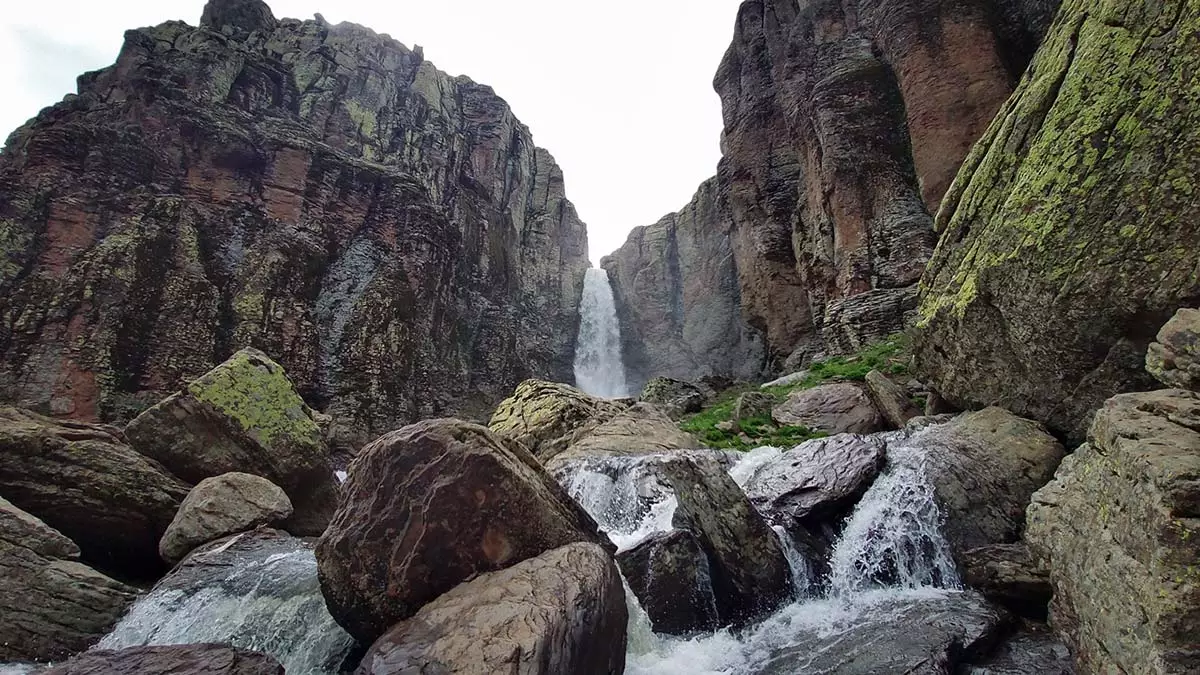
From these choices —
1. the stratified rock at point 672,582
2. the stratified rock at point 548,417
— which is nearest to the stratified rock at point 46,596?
the stratified rock at point 672,582

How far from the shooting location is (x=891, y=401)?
53.0ft

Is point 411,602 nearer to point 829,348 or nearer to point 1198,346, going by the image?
point 1198,346

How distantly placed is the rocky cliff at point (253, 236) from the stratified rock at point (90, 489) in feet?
66.0

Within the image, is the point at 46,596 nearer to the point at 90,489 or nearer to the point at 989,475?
the point at 90,489

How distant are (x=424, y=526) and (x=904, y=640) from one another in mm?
6212

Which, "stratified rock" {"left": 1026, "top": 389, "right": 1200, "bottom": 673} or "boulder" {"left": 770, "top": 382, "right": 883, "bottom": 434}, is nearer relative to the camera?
"stratified rock" {"left": 1026, "top": 389, "right": 1200, "bottom": 673}

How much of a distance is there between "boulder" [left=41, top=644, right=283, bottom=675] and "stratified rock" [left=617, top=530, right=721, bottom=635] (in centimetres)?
486

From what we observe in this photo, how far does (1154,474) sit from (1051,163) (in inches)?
265

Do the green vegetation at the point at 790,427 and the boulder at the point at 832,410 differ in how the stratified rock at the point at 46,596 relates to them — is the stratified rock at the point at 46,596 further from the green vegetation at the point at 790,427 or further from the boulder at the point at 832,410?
the boulder at the point at 832,410

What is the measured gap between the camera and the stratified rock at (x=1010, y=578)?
23.7 ft

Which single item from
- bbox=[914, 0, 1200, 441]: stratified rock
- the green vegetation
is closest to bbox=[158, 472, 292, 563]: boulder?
the green vegetation

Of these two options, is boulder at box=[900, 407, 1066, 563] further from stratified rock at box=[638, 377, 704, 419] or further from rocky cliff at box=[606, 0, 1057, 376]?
rocky cliff at box=[606, 0, 1057, 376]

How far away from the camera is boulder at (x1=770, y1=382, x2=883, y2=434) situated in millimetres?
16859

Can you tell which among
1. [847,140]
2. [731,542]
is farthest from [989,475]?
[847,140]
